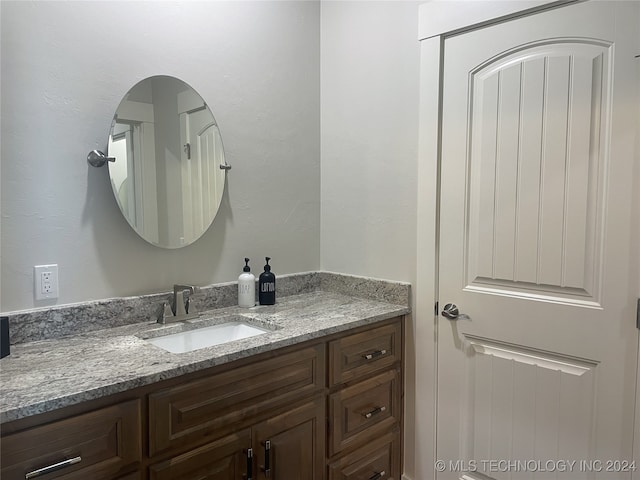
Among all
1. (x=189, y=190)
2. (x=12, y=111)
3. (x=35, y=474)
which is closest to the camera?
(x=35, y=474)

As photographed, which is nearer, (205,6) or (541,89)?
(541,89)

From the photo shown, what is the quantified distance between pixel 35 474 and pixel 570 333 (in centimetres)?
166

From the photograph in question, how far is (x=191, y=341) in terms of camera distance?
67.8 inches

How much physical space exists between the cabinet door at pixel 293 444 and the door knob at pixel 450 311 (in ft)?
2.11

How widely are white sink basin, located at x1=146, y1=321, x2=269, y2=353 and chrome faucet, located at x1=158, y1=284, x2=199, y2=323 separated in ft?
0.21

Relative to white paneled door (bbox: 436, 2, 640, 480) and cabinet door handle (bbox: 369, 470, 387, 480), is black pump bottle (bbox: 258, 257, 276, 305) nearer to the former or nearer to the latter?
white paneled door (bbox: 436, 2, 640, 480)

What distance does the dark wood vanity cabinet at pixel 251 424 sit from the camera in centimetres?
107

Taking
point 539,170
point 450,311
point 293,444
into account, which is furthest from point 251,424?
point 539,170

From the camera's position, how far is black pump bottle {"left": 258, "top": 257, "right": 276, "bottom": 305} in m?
2.03

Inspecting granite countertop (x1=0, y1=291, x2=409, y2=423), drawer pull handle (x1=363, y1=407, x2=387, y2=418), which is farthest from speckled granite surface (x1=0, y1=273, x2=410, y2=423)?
drawer pull handle (x1=363, y1=407, x2=387, y2=418)

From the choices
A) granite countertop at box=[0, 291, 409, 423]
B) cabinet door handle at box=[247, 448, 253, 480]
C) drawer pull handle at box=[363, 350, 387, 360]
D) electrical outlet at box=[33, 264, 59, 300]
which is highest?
electrical outlet at box=[33, 264, 59, 300]

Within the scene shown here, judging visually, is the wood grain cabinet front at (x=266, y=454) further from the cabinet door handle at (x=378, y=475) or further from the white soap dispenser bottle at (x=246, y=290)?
the white soap dispenser bottle at (x=246, y=290)

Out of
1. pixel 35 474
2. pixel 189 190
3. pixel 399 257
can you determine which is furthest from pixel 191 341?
pixel 399 257

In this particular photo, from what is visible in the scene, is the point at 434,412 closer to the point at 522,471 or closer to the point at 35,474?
the point at 522,471
